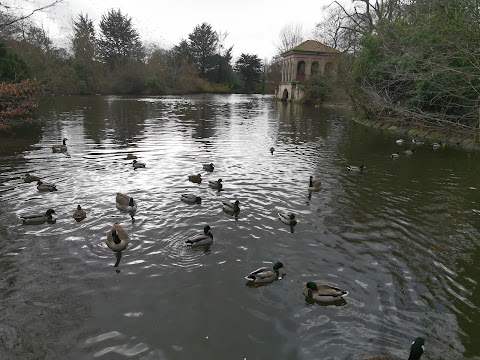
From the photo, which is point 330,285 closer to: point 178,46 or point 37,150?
point 37,150

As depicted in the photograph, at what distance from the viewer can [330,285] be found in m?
6.90

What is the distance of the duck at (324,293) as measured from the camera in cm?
658

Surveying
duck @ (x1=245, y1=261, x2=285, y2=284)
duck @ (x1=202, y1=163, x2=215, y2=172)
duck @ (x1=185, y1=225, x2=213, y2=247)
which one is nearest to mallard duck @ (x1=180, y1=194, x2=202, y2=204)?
duck @ (x1=185, y1=225, x2=213, y2=247)

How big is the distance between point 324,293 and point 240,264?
83.7 inches

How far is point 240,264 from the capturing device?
26.1ft

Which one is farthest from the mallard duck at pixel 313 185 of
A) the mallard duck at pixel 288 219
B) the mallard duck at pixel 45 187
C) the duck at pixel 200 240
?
the mallard duck at pixel 45 187

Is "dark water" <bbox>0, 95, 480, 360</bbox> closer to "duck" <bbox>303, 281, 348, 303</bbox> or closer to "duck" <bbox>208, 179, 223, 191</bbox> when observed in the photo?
"duck" <bbox>303, 281, 348, 303</bbox>

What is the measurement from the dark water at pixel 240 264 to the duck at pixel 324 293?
18 cm

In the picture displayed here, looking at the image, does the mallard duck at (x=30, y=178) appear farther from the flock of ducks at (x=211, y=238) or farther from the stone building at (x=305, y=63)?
the stone building at (x=305, y=63)

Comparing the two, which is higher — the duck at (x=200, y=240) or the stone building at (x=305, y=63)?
the stone building at (x=305, y=63)

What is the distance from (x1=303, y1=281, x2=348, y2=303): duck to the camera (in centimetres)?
658

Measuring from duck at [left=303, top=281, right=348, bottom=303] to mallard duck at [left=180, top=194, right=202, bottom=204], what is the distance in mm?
5585

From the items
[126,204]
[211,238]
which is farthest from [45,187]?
[211,238]

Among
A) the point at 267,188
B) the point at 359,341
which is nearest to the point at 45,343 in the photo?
the point at 359,341
